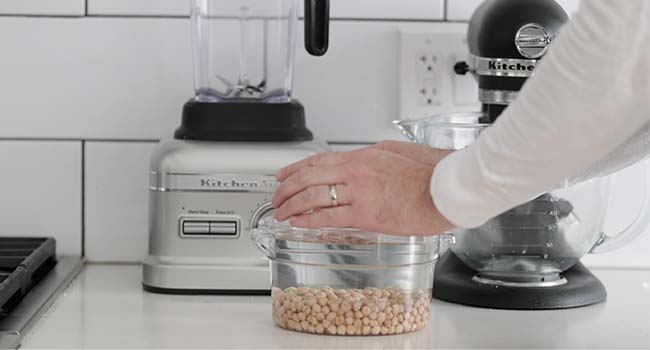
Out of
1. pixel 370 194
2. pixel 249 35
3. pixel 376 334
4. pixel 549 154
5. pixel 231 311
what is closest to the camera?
pixel 549 154

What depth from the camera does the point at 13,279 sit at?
1186 mm

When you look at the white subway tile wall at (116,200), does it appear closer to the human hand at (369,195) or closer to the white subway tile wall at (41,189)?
the white subway tile wall at (41,189)

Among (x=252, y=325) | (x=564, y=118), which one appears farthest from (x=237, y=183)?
(x=564, y=118)

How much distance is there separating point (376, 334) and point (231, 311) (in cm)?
18

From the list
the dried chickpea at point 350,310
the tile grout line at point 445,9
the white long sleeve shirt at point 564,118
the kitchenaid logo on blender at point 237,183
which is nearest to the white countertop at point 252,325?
the dried chickpea at point 350,310

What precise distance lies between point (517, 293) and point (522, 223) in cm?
7

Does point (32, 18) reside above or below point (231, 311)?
above

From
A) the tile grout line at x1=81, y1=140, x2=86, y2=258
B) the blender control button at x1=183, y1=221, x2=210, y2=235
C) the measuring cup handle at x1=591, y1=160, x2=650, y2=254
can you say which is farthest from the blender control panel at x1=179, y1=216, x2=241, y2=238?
the measuring cup handle at x1=591, y1=160, x2=650, y2=254

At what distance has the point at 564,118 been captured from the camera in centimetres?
82

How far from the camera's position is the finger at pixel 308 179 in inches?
39.1

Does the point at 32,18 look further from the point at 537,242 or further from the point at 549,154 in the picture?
the point at 549,154

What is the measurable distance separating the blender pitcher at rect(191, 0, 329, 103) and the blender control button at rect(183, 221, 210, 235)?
6.5 inches

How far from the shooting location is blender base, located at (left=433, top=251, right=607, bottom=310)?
4.10 feet

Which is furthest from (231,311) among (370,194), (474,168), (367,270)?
(474,168)
